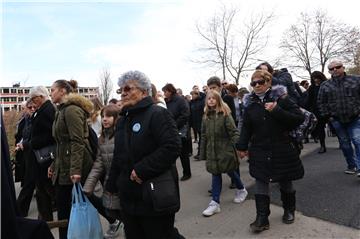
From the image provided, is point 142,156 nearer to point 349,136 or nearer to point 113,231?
point 113,231

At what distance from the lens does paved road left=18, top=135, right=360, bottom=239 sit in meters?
3.99

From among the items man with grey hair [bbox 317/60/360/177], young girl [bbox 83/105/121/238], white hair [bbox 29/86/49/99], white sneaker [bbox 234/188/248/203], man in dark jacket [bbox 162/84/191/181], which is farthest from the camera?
man in dark jacket [bbox 162/84/191/181]

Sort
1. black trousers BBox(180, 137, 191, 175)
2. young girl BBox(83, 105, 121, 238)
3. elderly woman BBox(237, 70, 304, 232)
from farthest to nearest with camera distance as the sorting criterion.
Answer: black trousers BBox(180, 137, 191, 175), elderly woman BBox(237, 70, 304, 232), young girl BBox(83, 105, 121, 238)

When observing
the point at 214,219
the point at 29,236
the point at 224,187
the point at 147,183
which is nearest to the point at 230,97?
the point at 224,187

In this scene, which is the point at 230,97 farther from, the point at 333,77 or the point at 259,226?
the point at 259,226

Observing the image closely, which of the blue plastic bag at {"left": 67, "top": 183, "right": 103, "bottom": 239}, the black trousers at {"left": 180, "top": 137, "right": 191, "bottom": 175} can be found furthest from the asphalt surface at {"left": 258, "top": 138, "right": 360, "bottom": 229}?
the blue plastic bag at {"left": 67, "top": 183, "right": 103, "bottom": 239}

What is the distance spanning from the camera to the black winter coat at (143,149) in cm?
278

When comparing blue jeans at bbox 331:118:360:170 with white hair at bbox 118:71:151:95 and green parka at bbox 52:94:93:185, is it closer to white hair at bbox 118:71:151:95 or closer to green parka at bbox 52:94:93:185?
white hair at bbox 118:71:151:95

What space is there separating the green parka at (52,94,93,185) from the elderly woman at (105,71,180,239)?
3.22ft

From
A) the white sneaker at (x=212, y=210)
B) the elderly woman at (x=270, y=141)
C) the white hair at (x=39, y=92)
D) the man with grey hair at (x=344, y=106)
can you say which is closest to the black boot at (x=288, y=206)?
the elderly woman at (x=270, y=141)

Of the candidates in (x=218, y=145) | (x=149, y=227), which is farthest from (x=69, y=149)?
(x=218, y=145)

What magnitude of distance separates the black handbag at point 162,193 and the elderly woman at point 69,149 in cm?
136

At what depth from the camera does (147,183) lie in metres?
2.79

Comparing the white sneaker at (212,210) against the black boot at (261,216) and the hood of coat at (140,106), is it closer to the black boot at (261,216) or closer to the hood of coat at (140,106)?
the black boot at (261,216)
